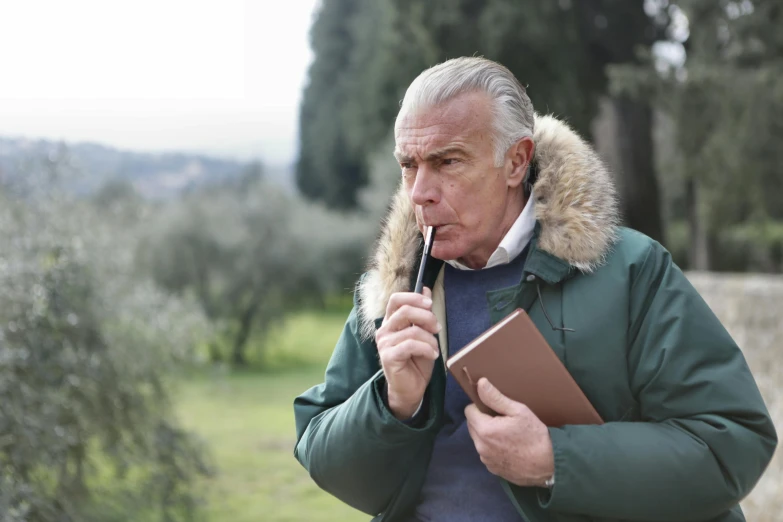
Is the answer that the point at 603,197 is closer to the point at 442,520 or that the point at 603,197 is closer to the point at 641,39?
the point at 442,520

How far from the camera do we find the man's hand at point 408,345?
173 cm

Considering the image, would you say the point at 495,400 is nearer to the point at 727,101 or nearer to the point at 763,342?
the point at 763,342

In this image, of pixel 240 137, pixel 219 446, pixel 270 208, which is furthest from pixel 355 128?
pixel 219 446

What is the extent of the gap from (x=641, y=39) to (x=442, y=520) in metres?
11.0

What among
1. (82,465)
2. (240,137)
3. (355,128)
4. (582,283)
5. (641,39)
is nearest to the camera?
(582,283)

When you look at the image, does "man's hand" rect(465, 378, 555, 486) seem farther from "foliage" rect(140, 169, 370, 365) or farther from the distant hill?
"foliage" rect(140, 169, 370, 365)

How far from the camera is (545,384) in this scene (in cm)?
Result: 181

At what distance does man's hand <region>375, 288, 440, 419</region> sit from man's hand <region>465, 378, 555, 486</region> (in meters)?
0.12

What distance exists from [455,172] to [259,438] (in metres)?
7.38

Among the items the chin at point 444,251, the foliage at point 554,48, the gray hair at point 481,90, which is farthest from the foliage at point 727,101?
the chin at point 444,251

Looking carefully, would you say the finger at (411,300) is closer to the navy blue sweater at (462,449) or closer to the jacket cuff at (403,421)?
the jacket cuff at (403,421)

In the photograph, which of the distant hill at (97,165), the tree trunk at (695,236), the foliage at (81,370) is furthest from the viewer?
the tree trunk at (695,236)

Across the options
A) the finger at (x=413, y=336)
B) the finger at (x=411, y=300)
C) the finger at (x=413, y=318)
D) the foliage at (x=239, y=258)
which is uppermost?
the finger at (x=411, y=300)

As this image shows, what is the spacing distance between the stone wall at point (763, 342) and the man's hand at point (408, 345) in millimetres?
3826
